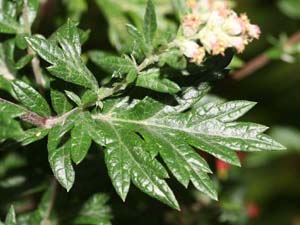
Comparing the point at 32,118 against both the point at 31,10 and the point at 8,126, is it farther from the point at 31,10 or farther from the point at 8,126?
the point at 31,10

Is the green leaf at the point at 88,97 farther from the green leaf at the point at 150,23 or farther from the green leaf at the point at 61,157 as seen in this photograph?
the green leaf at the point at 150,23

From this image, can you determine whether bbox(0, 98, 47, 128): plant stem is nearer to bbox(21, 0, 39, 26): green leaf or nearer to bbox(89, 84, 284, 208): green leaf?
bbox(89, 84, 284, 208): green leaf

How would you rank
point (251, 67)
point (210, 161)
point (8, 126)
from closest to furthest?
point (8, 126), point (210, 161), point (251, 67)

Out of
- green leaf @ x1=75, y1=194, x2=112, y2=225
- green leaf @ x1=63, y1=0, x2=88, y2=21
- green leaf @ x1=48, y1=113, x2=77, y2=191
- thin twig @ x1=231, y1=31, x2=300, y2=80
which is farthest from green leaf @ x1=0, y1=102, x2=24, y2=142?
thin twig @ x1=231, y1=31, x2=300, y2=80

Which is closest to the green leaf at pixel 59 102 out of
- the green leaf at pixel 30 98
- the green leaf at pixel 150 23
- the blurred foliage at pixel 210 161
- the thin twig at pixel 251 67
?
the green leaf at pixel 30 98

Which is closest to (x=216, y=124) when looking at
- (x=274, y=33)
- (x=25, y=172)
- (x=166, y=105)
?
(x=166, y=105)

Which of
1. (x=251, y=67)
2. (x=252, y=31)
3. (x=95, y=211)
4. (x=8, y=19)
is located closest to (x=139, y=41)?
(x=252, y=31)

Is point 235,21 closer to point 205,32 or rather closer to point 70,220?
point 205,32
